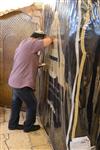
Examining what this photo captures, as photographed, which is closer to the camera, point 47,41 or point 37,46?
point 47,41

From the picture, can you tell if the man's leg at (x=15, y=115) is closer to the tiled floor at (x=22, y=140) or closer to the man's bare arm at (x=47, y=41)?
the tiled floor at (x=22, y=140)

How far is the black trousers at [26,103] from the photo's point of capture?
10.2ft

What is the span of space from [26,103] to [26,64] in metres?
0.49

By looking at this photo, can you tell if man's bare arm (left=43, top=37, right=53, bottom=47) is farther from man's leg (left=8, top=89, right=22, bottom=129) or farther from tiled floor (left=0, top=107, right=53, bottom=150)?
tiled floor (left=0, top=107, right=53, bottom=150)

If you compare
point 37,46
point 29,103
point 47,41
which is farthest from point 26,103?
point 47,41

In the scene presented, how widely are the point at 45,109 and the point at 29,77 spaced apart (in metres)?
0.45

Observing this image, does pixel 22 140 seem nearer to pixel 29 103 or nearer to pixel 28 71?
pixel 29 103

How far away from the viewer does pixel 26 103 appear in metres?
3.18

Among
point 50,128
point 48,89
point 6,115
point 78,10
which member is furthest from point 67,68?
point 6,115

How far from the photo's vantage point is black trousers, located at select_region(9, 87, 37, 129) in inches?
123

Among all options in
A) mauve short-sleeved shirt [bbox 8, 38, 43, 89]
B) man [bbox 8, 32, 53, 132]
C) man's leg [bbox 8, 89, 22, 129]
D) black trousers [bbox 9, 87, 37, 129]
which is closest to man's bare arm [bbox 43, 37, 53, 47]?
man [bbox 8, 32, 53, 132]

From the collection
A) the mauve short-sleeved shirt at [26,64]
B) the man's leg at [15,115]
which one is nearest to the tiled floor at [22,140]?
the man's leg at [15,115]

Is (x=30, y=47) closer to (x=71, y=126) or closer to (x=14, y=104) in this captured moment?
(x=14, y=104)

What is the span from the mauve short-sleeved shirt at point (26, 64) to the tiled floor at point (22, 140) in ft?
1.94
